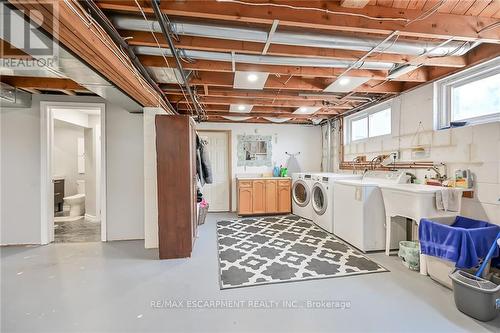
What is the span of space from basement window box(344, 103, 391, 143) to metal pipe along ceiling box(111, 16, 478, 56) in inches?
67.3

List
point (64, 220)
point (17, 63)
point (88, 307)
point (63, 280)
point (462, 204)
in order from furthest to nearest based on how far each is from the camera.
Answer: point (64, 220), point (462, 204), point (63, 280), point (17, 63), point (88, 307)

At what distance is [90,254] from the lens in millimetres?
3064

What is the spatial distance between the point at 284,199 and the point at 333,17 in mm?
3986

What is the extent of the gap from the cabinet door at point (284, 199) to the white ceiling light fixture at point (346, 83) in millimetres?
2620

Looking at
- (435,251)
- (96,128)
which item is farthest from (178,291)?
(96,128)

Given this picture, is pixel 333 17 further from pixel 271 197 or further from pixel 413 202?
pixel 271 197

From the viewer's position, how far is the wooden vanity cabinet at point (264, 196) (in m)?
5.06

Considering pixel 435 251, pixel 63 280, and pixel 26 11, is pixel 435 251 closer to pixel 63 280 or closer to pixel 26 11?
pixel 26 11

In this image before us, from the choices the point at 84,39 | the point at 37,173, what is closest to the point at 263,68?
the point at 84,39

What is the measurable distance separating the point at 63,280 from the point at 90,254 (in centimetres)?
71

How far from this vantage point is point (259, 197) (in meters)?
5.12

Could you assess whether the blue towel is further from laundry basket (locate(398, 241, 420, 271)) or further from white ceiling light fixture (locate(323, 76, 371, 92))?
white ceiling light fixture (locate(323, 76, 371, 92))

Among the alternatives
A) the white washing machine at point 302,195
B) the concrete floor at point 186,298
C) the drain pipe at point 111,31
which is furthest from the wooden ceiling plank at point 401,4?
the white washing machine at point 302,195

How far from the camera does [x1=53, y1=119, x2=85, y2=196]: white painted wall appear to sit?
244 inches
